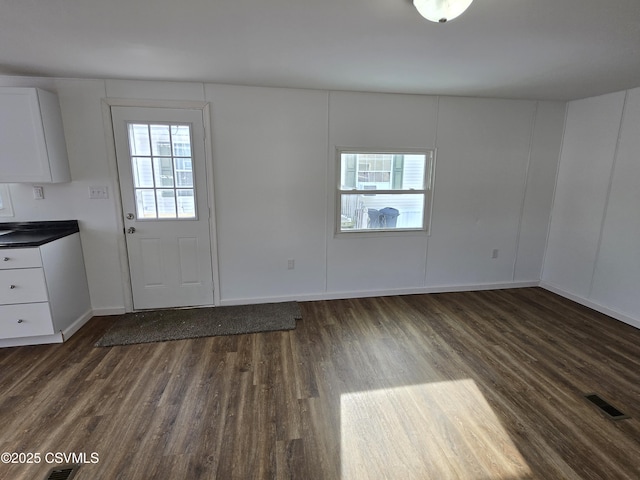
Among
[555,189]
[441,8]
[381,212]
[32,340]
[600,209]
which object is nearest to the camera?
[441,8]

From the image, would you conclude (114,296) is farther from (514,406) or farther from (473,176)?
(473,176)

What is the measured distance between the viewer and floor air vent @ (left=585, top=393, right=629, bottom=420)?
1994 mm

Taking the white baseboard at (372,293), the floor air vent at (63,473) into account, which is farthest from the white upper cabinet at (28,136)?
the floor air vent at (63,473)

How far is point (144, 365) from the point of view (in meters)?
2.51

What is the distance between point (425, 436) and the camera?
6.10ft

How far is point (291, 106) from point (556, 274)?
153 inches

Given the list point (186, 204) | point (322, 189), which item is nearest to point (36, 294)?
point (186, 204)

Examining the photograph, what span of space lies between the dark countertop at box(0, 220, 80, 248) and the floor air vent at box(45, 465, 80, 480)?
176cm

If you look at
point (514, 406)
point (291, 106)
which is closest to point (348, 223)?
point (291, 106)

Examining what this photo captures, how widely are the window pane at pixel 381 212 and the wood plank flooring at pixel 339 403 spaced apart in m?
1.16

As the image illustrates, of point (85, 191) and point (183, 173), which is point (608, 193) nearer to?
point (183, 173)

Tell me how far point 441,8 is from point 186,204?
274cm

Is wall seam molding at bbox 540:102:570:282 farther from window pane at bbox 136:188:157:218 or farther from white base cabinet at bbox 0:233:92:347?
white base cabinet at bbox 0:233:92:347

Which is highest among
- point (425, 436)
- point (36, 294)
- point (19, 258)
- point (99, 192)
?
point (99, 192)
